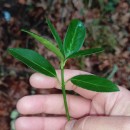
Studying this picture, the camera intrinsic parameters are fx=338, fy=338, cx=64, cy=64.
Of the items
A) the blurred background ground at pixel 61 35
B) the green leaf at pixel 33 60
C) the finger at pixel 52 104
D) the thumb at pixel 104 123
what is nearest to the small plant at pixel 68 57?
the green leaf at pixel 33 60

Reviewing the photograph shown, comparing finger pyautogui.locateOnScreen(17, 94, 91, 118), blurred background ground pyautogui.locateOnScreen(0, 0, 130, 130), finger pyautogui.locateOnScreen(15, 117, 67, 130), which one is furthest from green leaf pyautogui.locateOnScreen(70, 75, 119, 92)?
blurred background ground pyautogui.locateOnScreen(0, 0, 130, 130)

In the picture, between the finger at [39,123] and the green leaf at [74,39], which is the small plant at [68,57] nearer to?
the green leaf at [74,39]

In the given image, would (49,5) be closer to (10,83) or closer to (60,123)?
(10,83)

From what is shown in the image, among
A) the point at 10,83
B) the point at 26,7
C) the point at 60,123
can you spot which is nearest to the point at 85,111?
the point at 60,123

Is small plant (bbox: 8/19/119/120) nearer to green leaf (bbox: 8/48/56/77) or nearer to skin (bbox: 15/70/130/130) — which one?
green leaf (bbox: 8/48/56/77)

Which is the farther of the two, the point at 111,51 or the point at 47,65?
the point at 111,51
